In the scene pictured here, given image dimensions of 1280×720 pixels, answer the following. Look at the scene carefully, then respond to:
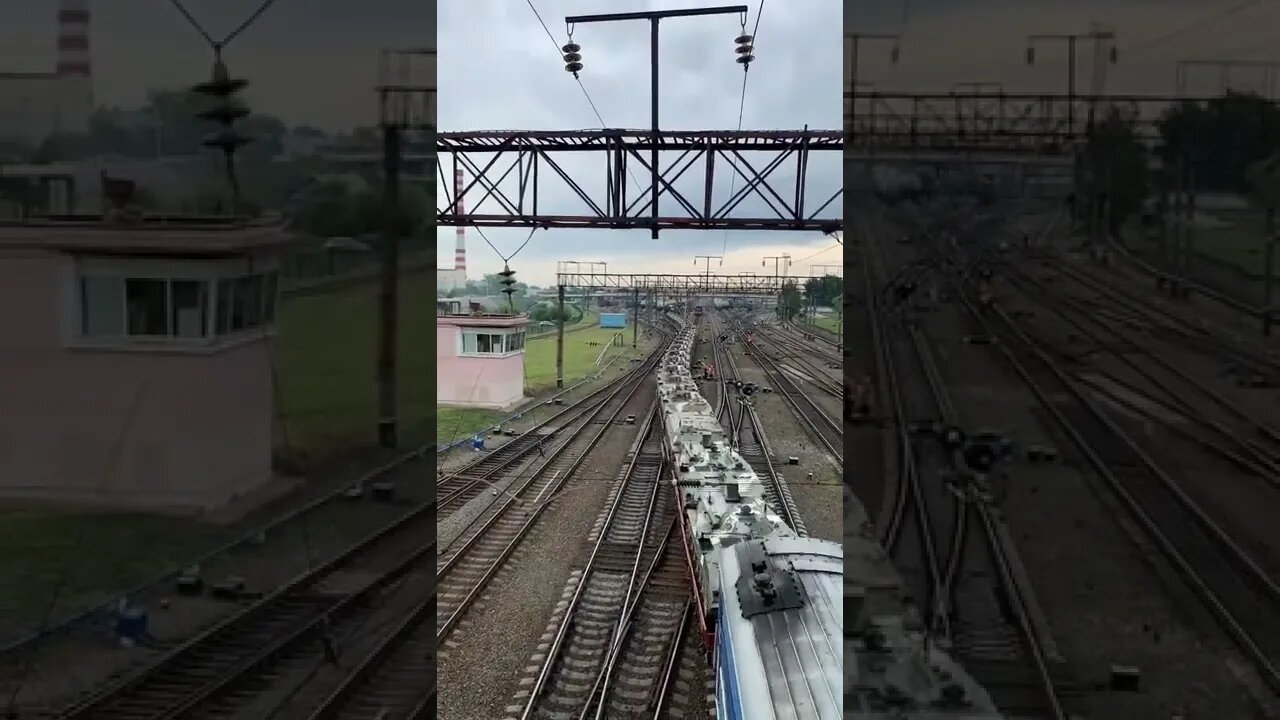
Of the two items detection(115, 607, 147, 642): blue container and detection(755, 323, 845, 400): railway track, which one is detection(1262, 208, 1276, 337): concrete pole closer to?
detection(115, 607, 147, 642): blue container

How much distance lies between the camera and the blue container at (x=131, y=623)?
1323mm

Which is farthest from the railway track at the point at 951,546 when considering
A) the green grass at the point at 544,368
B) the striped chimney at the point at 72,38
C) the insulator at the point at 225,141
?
the green grass at the point at 544,368

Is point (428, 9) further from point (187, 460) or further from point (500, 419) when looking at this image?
point (500, 419)

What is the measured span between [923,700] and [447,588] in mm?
4795

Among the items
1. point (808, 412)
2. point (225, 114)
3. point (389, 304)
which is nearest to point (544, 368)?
point (808, 412)

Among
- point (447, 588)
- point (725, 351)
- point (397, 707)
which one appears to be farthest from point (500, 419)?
point (725, 351)

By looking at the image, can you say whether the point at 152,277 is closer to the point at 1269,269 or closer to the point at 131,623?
the point at 131,623

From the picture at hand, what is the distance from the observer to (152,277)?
135cm

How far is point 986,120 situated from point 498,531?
6.31 metres

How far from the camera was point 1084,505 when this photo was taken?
5.57 ft

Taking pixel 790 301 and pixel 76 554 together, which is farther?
pixel 790 301

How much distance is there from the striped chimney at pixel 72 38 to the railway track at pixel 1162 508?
1.87 metres

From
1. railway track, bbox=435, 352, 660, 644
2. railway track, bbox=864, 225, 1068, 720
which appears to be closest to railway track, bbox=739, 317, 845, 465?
railway track, bbox=435, 352, 660, 644

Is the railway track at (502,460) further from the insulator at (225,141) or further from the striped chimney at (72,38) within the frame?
the striped chimney at (72,38)
